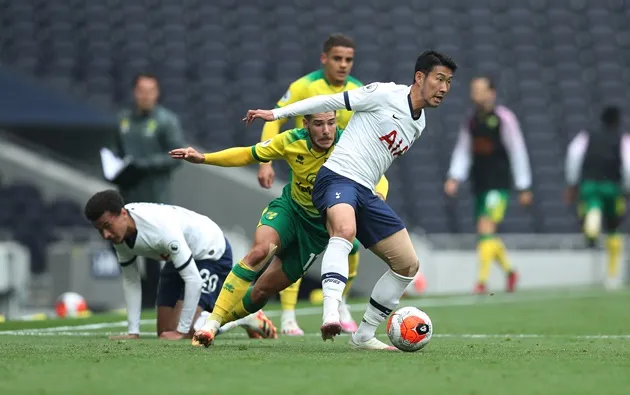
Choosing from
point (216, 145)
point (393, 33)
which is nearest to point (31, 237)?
point (216, 145)

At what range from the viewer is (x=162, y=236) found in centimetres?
809

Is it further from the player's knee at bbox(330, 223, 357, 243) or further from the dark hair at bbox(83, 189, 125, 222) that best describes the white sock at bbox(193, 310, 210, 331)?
the player's knee at bbox(330, 223, 357, 243)

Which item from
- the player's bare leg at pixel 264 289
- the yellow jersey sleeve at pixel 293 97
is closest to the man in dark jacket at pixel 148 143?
the yellow jersey sleeve at pixel 293 97

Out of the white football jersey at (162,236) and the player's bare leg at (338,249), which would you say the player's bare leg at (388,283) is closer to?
the player's bare leg at (338,249)

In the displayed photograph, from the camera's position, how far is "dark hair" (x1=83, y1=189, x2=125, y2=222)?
780 centimetres

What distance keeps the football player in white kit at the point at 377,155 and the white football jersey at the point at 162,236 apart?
129 centimetres

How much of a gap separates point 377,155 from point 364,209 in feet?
1.08

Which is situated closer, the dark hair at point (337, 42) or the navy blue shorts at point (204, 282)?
the navy blue shorts at point (204, 282)

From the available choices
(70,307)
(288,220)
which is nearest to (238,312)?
(288,220)

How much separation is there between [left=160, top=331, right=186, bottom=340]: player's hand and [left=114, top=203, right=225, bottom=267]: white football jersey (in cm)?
48

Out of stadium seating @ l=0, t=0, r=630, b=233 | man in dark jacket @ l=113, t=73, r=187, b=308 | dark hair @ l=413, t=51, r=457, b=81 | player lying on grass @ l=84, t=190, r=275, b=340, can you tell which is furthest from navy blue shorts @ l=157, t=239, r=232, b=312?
stadium seating @ l=0, t=0, r=630, b=233

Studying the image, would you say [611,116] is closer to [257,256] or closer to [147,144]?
[147,144]

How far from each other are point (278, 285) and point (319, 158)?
782mm

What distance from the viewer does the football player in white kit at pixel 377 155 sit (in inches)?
280
